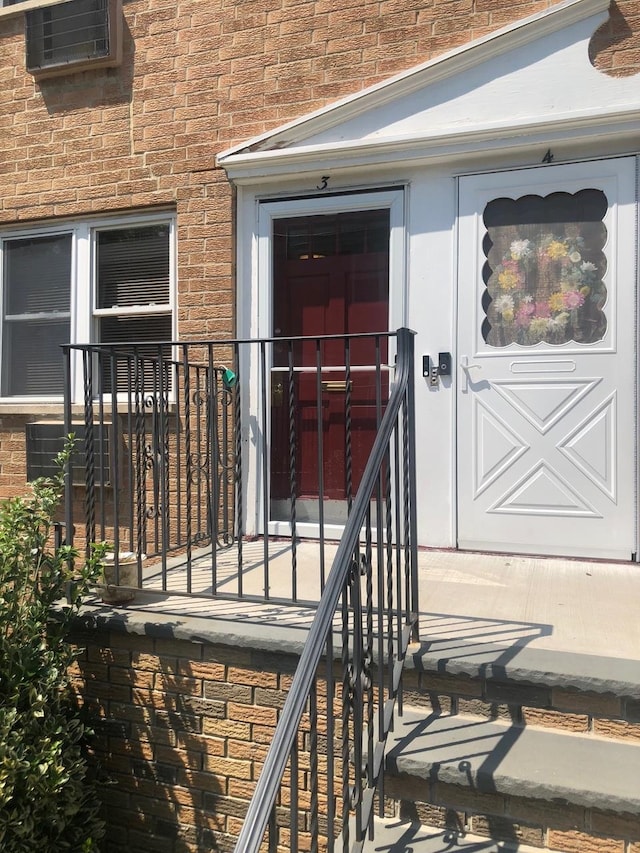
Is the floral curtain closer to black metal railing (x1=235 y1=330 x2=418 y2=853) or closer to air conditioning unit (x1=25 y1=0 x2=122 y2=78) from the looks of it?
black metal railing (x1=235 y1=330 x2=418 y2=853)

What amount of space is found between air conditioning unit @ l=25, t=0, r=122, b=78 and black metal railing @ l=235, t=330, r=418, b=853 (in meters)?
3.65

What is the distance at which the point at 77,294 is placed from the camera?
5.06m

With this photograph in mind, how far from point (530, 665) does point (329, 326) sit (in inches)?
104

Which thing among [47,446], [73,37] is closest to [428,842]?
[47,446]

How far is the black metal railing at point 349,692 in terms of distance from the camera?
5.33ft

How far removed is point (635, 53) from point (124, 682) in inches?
163

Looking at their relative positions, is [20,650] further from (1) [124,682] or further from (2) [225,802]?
(2) [225,802]

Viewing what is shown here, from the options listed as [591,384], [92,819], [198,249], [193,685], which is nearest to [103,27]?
[198,249]

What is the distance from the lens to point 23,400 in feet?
17.1

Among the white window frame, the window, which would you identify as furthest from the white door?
the white window frame

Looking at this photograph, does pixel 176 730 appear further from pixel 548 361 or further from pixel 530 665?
pixel 548 361

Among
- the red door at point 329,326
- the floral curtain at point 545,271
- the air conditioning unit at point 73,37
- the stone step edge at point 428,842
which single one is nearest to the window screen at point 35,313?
the air conditioning unit at point 73,37

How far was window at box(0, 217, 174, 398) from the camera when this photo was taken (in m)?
4.86

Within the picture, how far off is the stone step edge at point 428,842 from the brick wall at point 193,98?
3.12 m
